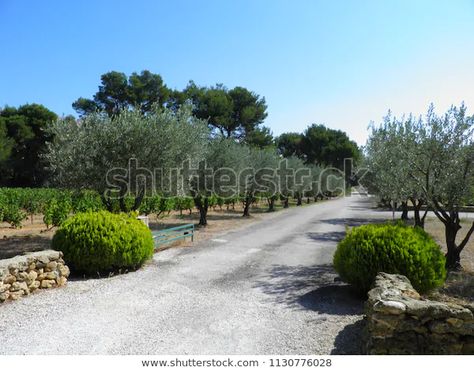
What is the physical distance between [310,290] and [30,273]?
579cm

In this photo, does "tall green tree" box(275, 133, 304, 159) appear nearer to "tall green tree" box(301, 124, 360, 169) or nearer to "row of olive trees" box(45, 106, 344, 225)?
"tall green tree" box(301, 124, 360, 169)

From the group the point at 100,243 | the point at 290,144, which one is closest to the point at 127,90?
the point at 100,243

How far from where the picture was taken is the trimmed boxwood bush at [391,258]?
733cm

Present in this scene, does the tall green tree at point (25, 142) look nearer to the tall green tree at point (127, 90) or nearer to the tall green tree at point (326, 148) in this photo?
the tall green tree at point (127, 90)

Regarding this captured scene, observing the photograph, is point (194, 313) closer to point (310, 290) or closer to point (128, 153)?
point (310, 290)

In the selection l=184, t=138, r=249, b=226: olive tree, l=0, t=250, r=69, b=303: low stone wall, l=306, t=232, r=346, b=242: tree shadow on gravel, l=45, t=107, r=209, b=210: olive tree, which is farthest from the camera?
l=184, t=138, r=249, b=226: olive tree

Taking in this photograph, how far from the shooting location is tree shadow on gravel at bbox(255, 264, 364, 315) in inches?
278

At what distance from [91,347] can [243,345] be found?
6.70 ft

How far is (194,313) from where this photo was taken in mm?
6492

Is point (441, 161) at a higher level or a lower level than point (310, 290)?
higher

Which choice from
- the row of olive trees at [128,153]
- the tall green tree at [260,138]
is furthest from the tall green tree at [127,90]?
the row of olive trees at [128,153]

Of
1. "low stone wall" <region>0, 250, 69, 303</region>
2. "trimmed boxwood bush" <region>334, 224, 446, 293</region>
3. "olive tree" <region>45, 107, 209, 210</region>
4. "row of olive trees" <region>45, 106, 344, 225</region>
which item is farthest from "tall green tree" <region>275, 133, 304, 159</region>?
"low stone wall" <region>0, 250, 69, 303</region>

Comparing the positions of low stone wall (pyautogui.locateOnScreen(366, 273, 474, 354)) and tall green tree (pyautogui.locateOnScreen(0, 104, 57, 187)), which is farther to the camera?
tall green tree (pyautogui.locateOnScreen(0, 104, 57, 187))

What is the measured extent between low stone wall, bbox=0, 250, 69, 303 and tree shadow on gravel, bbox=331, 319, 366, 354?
19.1 feet
